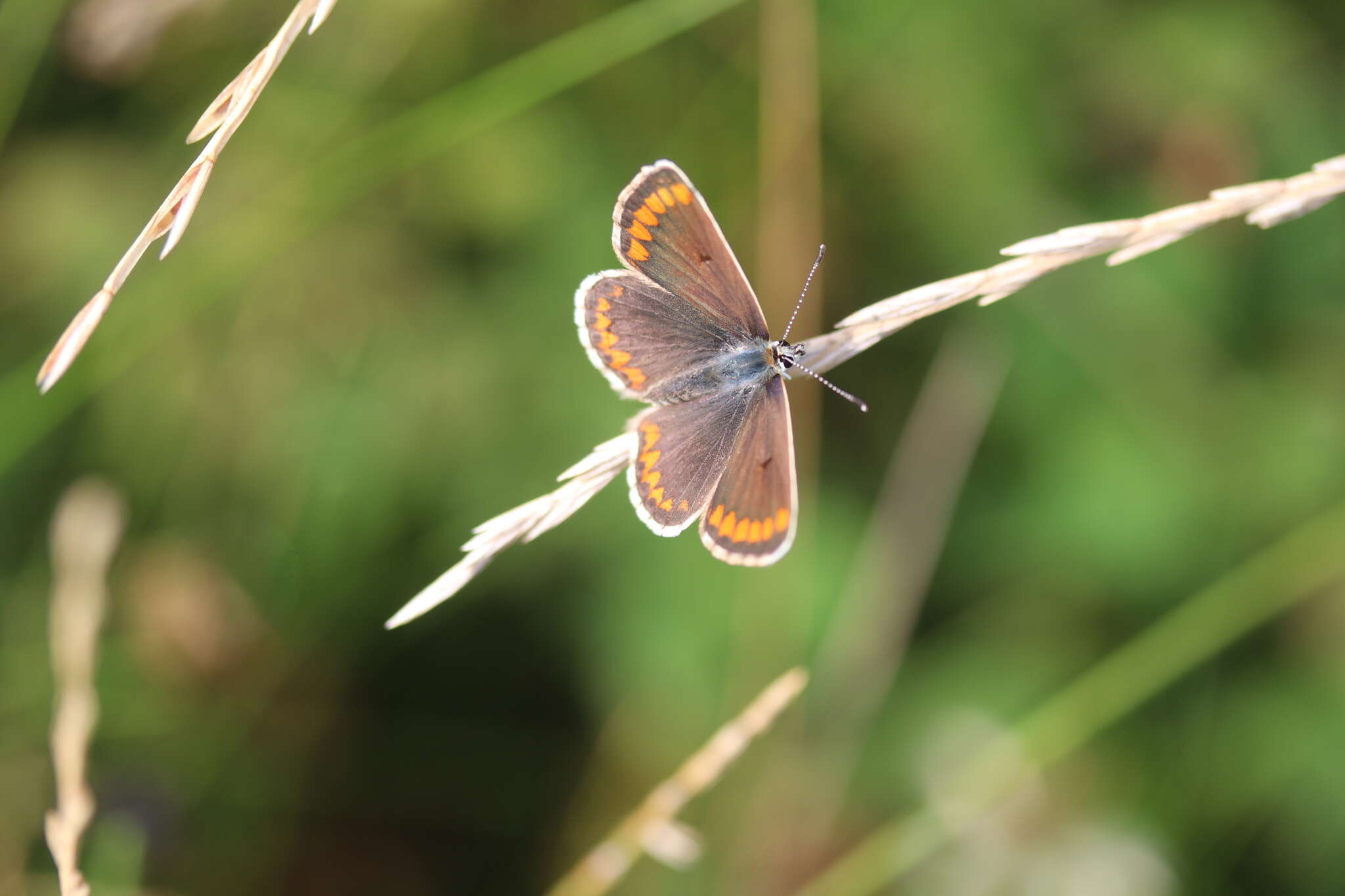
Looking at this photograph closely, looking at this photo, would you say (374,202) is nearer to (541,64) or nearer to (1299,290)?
(541,64)

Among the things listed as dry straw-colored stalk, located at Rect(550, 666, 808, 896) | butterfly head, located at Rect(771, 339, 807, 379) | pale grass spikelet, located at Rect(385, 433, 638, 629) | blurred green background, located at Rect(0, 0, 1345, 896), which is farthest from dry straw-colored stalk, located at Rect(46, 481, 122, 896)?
butterfly head, located at Rect(771, 339, 807, 379)

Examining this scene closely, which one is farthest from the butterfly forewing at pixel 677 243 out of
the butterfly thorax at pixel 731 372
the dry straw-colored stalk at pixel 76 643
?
the dry straw-colored stalk at pixel 76 643

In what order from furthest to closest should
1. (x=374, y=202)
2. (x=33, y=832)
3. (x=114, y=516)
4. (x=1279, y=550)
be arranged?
(x=374, y=202)
(x=1279, y=550)
(x=33, y=832)
(x=114, y=516)

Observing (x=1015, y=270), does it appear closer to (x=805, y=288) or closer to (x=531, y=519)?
(x=805, y=288)

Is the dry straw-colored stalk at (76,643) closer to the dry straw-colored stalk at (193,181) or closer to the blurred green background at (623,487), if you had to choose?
the blurred green background at (623,487)

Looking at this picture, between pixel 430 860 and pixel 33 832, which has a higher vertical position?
pixel 430 860

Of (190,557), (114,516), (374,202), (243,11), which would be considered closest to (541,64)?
(374,202)
